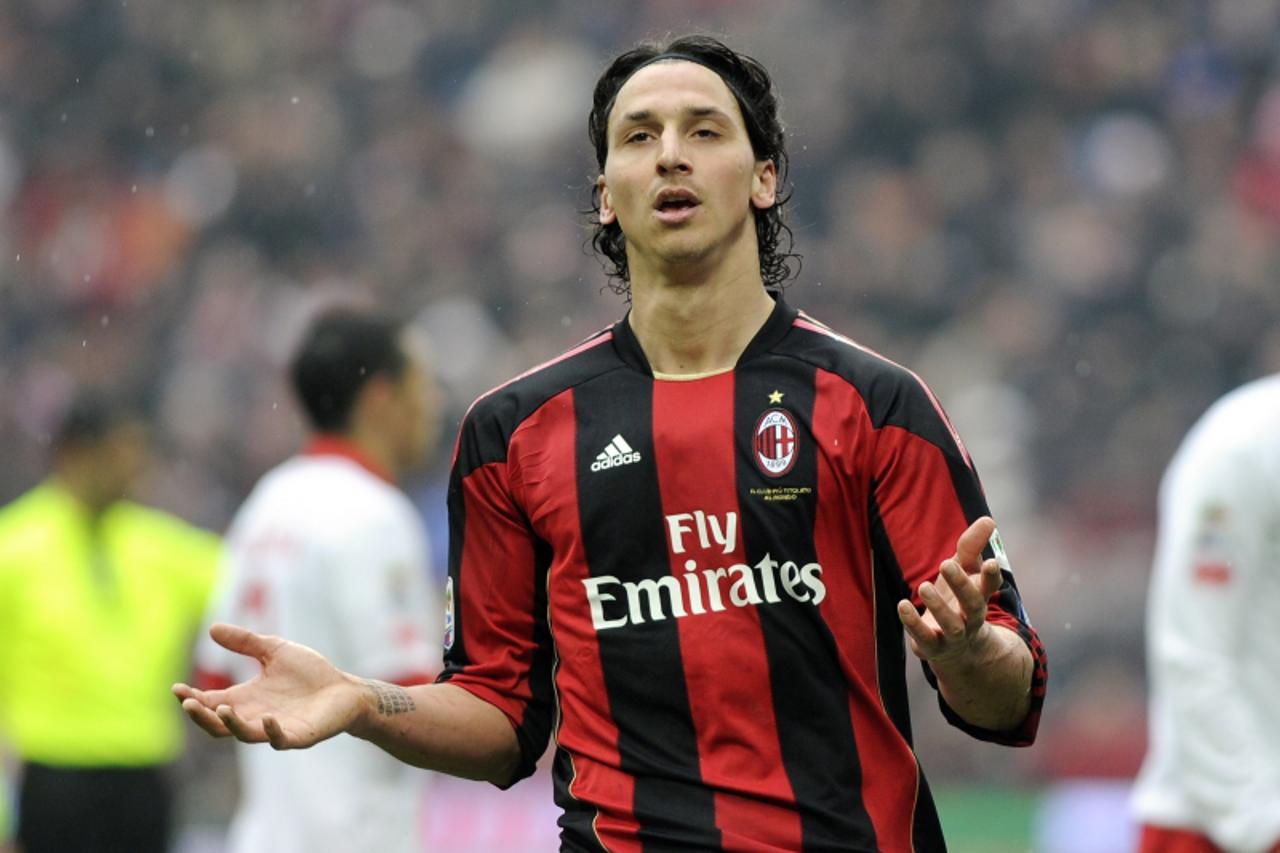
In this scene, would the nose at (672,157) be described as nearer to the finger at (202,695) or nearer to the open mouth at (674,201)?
the open mouth at (674,201)

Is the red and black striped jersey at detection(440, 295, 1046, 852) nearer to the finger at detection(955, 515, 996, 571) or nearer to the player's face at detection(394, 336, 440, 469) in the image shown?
the finger at detection(955, 515, 996, 571)

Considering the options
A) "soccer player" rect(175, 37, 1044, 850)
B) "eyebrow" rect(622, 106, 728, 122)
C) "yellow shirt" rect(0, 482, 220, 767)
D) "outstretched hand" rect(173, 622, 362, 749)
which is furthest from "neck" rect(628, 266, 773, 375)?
"yellow shirt" rect(0, 482, 220, 767)

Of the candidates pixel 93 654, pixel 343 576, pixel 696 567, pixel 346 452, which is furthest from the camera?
pixel 93 654

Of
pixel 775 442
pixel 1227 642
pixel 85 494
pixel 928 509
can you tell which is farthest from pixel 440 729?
pixel 85 494

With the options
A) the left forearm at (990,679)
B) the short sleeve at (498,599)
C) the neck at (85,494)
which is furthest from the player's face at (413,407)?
the left forearm at (990,679)

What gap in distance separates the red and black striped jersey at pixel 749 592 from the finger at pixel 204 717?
58 cm

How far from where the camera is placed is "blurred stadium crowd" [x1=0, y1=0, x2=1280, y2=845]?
1238 centimetres

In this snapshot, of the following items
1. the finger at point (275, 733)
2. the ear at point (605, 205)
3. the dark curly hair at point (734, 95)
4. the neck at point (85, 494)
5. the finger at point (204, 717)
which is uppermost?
the neck at point (85, 494)

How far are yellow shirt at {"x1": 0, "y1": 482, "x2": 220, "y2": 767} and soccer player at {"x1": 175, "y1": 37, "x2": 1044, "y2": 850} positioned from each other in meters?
4.27

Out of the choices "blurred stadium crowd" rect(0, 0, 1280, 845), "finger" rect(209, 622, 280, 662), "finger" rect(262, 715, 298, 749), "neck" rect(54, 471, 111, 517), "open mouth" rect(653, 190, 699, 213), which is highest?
"blurred stadium crowd" rect(0, 0, 1280, 845)

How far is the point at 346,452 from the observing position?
5996mm

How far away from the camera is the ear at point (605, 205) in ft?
12.1

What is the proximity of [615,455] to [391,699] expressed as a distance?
517mm

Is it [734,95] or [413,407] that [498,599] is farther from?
[413,407]
